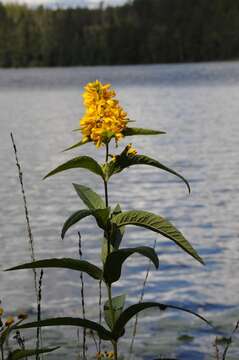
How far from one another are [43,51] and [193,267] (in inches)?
7453

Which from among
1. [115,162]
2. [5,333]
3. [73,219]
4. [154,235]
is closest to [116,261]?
[73,219]

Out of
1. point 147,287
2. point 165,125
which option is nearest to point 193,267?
point 147,287

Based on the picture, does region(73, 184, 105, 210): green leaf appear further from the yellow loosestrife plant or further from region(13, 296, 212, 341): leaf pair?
region(13, 296, 212, 341): leaf pair

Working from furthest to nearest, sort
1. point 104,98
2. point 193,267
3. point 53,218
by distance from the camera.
A: point 53,218 → point 193,267 → point 104,98

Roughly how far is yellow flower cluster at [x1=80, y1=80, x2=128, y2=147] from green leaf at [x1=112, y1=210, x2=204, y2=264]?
1.23ft

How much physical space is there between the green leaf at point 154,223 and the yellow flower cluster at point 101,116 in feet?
1.23

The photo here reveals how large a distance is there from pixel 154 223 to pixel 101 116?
1.88ft

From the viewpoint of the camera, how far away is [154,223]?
13.8 feet

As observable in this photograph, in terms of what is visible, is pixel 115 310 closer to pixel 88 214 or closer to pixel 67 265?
pixel 67 265

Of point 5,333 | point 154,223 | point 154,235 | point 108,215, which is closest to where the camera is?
point 5,333

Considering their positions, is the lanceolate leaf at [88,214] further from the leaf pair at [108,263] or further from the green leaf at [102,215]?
the leaf pair at [108,263]

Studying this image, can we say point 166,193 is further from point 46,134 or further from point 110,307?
point 46,134

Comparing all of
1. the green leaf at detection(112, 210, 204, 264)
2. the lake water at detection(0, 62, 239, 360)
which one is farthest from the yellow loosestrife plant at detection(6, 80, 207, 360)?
the lake water at detection(0, 62, 239, 360)

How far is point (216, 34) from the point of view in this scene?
186m
